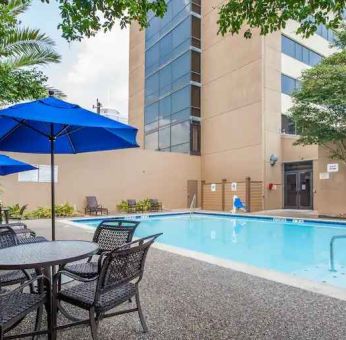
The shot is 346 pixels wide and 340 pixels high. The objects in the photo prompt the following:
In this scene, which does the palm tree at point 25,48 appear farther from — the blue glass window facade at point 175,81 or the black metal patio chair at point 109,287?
the blue glass window facade at point 175,81

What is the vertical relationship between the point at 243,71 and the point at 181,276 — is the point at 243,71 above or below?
above

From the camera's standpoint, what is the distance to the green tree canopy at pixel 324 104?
1115 cm

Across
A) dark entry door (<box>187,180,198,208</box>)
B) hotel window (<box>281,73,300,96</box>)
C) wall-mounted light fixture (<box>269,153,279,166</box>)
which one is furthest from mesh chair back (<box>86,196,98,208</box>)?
hotel window (<box>281,73,300,96</box>)

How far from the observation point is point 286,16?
10.9 ft

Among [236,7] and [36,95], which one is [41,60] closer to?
[36,95]

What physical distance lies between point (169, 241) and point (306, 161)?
9.23 metres

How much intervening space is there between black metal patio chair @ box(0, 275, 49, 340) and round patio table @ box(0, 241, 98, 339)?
94mm

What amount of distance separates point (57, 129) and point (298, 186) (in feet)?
47.4

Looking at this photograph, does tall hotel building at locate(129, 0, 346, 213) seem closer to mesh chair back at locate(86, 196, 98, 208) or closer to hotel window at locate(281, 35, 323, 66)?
hotel window at locate(281, 35, 323, 66)

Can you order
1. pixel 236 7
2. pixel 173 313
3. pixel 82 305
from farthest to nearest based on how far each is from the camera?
1. pixel 236 7
2. pixel 173 313
3. pixel 82 305

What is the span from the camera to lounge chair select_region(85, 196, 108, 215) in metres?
14.3

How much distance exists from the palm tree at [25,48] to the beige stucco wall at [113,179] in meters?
5.48

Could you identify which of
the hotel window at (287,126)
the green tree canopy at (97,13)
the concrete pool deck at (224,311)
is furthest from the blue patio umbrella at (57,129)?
the hotel window at (287,126)

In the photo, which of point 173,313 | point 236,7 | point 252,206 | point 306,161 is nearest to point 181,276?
point 173,313
